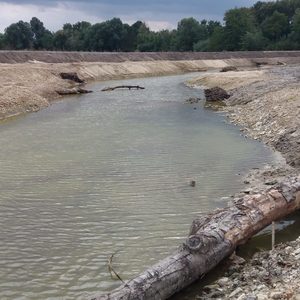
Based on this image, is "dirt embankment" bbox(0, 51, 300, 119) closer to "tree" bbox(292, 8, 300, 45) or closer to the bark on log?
the bark on log

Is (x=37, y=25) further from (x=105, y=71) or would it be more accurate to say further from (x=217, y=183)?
(x=217, y=183)

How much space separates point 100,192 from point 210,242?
6106 mm

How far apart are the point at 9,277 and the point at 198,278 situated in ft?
11.9

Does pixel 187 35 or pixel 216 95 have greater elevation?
pixel 187 35

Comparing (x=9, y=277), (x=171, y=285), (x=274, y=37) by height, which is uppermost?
(x=274, y=37)

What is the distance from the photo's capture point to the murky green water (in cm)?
935

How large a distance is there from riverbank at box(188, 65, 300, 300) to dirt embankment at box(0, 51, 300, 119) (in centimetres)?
1537

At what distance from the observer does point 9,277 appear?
902 centimetres

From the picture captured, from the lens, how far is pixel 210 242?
8516mm

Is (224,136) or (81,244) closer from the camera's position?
(81,244)

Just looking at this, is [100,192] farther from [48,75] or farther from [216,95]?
[48,75]

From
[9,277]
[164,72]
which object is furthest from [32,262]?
[164,72]

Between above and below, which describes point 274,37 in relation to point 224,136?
above

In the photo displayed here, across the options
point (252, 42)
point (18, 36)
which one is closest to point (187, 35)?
point (252, 42)
